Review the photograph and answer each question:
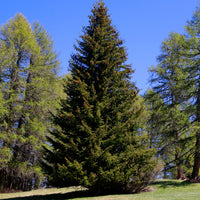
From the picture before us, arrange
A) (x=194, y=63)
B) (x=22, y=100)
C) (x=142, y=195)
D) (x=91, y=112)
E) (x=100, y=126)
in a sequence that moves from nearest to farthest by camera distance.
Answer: (x=142, y=195)
(x=100, y=126)
(x=91, y=112)
(x=194, y=63)
(x=22, y=100)

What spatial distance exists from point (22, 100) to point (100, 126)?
9.17 meters

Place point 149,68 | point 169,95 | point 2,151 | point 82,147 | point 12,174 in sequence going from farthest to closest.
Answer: point 149,68 → point 169,95 → point 12,174 → point 2,151 → point 82,147

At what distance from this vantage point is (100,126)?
29.4ft

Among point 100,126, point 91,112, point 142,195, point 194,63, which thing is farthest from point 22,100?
point 194,63

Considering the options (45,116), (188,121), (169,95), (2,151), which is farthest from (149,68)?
(2,151)

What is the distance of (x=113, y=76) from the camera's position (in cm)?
1066

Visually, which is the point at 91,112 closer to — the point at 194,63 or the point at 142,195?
the point at 142,195

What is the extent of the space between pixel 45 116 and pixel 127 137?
9596 millimetres

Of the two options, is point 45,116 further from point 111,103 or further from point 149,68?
point 149,68

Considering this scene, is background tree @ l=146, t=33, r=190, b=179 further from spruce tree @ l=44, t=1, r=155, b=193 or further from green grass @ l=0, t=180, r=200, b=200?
spruce tree @ l=44, t=1, r=155, b=193

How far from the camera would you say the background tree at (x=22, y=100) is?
1513 cm

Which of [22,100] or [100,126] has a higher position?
[22,100]

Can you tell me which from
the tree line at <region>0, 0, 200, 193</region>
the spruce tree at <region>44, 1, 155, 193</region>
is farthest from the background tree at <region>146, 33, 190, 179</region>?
the spruce tree at <region>44, 1, 155, 193</region>

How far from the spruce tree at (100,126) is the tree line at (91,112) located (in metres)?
0.05
